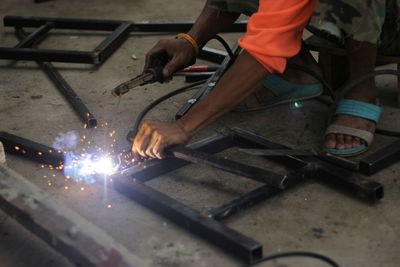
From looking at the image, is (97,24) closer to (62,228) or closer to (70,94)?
(70,94)

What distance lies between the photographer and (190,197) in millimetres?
1985

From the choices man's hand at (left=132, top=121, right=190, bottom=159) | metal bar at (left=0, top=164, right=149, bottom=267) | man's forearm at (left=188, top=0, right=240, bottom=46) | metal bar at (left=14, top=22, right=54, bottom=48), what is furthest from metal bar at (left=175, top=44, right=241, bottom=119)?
metal bar at (left=14, top=22, right=54, bottom=48)

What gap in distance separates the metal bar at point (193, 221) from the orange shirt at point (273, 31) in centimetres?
52

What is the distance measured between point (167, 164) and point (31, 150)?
515 mm

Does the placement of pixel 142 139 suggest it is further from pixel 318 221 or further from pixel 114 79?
pixel 114 79

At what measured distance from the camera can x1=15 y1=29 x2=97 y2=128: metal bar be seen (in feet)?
8.21

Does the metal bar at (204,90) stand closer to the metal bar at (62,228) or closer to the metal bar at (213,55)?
the metal bar at (213,55)

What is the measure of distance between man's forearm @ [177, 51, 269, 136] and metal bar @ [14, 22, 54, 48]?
1662 millimetres

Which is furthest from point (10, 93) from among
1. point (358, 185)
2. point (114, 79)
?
point (358, 185)

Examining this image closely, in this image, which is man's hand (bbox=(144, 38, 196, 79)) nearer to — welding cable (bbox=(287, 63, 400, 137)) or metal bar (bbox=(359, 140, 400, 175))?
welding cable (bbox=(287, 63, 400, 137))

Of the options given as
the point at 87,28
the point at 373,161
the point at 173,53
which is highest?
the point at 87,28

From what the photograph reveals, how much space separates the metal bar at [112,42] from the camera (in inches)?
124

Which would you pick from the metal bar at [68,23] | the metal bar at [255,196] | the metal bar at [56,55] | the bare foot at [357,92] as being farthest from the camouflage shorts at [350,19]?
the metal bar at [68,23]

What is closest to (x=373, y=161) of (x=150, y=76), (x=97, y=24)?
(x=150, y=76)
